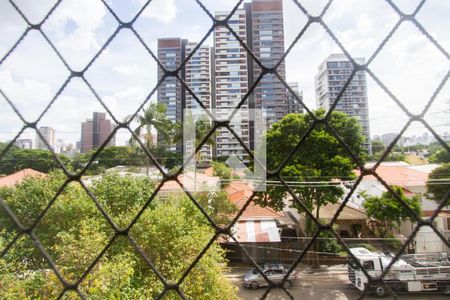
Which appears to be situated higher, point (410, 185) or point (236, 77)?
point (236, 77)

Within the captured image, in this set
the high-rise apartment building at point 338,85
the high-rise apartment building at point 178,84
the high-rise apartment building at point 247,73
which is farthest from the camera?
the high-rise apartment building at point 178,84

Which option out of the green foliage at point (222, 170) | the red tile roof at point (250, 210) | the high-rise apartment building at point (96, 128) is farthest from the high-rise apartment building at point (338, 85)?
the green foliage at point (222, 170)

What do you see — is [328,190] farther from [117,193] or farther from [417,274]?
[117,193]

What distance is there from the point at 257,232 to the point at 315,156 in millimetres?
2459

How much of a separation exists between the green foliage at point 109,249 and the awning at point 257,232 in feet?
6.55

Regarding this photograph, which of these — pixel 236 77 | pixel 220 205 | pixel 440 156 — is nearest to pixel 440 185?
pixel 440 156

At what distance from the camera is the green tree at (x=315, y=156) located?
5.44m

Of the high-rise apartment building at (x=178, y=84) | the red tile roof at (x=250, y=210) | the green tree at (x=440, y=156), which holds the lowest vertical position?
the red tile roof at (x=250, y=210)

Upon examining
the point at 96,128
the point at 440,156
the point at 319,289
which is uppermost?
the point at 96,128

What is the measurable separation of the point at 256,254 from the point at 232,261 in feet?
2.39

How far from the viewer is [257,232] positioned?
23.2 feet

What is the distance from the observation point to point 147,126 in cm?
797

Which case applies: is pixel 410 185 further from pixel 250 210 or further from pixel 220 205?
pixel 220 205

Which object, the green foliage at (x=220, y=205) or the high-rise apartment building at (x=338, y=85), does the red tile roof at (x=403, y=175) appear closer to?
the high-rise apartment building at (x=338, y=85)
